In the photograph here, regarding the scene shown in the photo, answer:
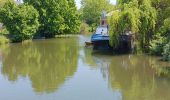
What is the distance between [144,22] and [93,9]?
54.8m

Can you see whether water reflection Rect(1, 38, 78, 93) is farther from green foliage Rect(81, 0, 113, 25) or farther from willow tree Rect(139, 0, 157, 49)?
green foliage Rect(81, 0, 113, 25)

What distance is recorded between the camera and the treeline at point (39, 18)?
50.0 metres

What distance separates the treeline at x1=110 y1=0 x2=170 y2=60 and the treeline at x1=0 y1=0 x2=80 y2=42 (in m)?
22.4

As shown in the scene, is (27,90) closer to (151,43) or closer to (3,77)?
(3,77)

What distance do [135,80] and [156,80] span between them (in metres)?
1.06

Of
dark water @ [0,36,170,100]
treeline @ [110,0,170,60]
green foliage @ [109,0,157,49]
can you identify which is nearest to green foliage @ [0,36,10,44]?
dark water @ [0,36,170,100]

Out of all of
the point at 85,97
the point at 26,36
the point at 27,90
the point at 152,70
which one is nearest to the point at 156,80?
the point at 152,70

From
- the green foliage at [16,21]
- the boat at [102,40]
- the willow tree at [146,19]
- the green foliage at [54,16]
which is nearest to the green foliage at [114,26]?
the willow tree at [146,19]

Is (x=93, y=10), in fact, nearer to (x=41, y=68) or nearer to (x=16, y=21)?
(x=16, y=21)

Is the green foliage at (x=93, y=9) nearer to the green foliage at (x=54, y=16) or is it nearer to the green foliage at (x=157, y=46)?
the green foliage at (x=54, y=16)

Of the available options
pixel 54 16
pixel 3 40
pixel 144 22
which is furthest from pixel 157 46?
pixel 54 16

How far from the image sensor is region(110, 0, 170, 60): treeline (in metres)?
28.4

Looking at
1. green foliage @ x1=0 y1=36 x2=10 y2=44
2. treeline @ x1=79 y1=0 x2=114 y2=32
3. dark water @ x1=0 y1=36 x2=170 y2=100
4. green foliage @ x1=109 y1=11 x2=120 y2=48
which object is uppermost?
treeline @ x1=79 y1=0 x2=114 y2=32

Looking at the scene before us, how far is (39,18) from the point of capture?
5969cm
